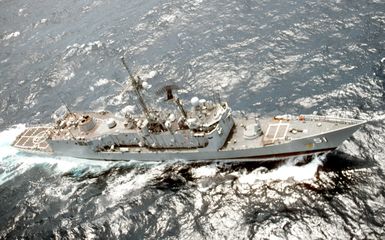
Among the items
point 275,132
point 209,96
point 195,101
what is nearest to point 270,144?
point 275,132

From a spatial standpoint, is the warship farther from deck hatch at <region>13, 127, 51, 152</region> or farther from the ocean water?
deck hatch at <region>13, 127, 51, 152</region>

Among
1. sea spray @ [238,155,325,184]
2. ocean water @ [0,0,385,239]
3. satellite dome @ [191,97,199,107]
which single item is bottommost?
sea spray @ [238,155,325,184]

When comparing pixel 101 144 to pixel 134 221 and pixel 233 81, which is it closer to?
pixel 134 221

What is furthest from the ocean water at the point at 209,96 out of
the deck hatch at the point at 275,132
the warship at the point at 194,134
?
the deck hatch at the point at 275,132

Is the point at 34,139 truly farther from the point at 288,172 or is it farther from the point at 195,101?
the point at 288,172

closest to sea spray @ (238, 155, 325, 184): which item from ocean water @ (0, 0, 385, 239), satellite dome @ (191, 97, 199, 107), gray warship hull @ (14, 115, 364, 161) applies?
ocean water @ (0, 0, 385, 239)

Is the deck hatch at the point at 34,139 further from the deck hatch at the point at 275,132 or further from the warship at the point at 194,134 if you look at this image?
the deck hatch at the point at 275,132

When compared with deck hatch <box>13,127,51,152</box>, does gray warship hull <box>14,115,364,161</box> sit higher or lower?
lower
